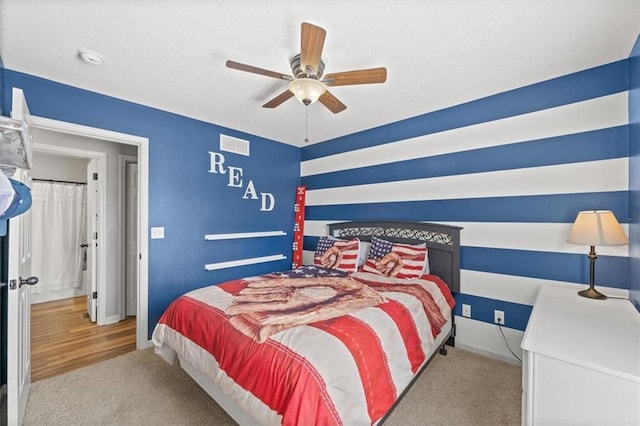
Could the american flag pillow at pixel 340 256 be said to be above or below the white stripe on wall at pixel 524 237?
below

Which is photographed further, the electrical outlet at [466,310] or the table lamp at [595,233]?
the electrical outlet at [466,310]

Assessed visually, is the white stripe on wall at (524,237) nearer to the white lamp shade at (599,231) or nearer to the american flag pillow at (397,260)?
the white lamp shade at (599,231)

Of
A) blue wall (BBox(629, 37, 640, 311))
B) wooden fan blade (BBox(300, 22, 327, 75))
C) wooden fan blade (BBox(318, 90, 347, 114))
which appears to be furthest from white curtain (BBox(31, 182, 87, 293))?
blue wall (BBox(629, 37, 640, 311))

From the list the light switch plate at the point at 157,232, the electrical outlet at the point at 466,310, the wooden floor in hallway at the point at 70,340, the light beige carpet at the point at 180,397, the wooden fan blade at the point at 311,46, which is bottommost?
the wooden floor in hallway at the point at 70,340

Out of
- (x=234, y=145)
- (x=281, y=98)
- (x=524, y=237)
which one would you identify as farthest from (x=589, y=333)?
(x=234, y=145)

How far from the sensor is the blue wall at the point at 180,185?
245 cm

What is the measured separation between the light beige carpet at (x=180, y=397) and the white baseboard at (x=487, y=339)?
104 millimetres

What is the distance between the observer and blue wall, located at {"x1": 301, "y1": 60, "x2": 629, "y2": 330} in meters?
2.07

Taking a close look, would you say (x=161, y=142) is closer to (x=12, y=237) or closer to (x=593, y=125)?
(x=12, y=237)

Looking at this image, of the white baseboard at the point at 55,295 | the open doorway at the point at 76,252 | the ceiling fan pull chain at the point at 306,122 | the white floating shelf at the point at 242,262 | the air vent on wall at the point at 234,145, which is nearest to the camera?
the open doorway at the point at 76,252

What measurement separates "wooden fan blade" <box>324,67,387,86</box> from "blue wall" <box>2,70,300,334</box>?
2.08 m

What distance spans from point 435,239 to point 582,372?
76.2 inches

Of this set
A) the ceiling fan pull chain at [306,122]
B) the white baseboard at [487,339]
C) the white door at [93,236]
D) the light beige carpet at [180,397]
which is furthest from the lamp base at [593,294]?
the white door at [93,236]

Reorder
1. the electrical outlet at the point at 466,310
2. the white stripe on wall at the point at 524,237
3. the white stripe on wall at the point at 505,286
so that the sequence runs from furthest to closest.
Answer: the electrical outlet at the point at 466,310 < the white stripe on wall at the point at 505,286 < the white stripe on wall at the point at 524,237
